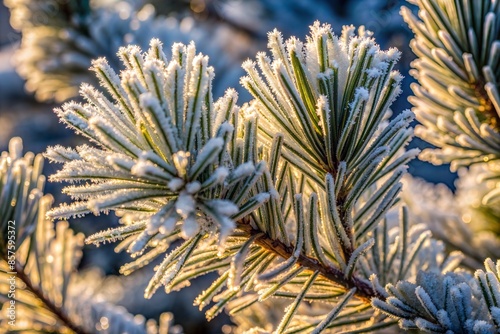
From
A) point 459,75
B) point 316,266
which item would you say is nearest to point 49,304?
point 316,266

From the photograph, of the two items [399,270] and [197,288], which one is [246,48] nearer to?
[197,288]

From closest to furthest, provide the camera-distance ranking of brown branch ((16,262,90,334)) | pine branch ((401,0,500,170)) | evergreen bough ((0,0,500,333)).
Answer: evergreen bough ((0,0,500,333)) → pine branch ((401,0,500,170)) → brown branch ((16,262,90,334))

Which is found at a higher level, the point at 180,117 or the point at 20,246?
the point at 180,117

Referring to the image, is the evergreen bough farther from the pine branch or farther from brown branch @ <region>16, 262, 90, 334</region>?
brown branch @ <region>16, 262, 90, 334</region>

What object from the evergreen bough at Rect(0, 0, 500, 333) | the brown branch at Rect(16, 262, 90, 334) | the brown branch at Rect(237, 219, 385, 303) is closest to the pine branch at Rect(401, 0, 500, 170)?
the evergreen bough at Rect(0, 0, 500, 333)

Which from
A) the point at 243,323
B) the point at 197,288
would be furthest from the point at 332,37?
the point at 197,288

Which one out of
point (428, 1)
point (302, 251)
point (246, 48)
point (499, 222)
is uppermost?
point (246, 48)
